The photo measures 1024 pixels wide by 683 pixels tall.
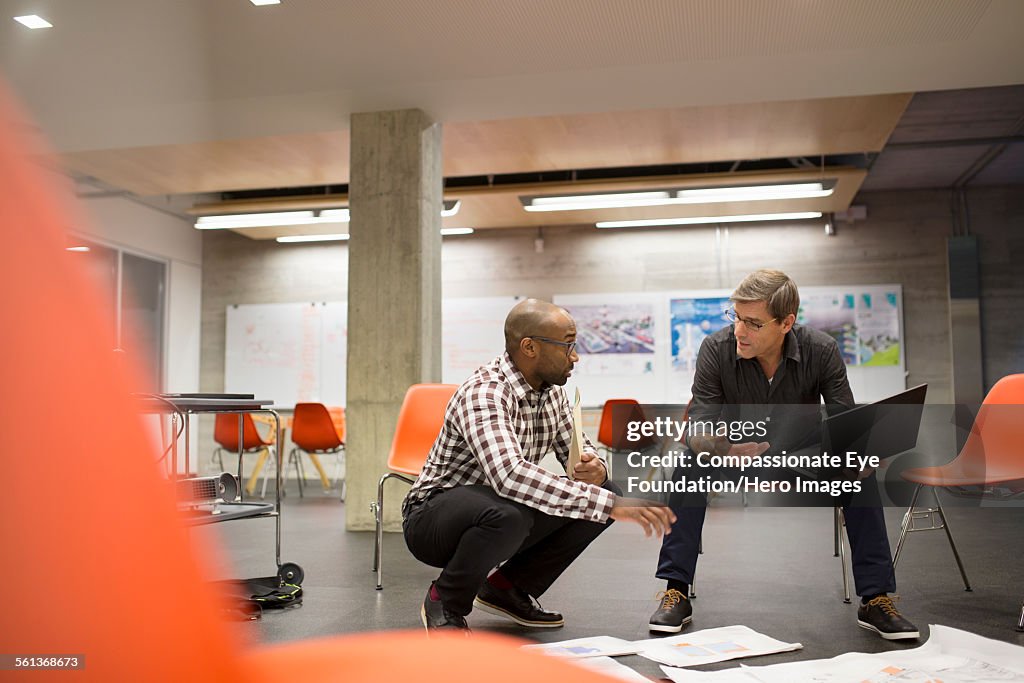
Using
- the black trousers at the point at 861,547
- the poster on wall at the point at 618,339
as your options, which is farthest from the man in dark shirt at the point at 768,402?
the poster on wall at the point at 618,339

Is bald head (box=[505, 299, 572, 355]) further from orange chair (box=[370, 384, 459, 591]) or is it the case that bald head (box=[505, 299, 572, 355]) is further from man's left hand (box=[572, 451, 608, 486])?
orange chair (box=[370, 384, 459, 591])

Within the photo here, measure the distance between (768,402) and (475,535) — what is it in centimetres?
118

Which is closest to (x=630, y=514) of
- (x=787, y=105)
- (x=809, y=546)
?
(x=809, y=546)

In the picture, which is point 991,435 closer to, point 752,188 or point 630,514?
point 630,514

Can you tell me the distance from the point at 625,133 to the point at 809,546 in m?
3.46

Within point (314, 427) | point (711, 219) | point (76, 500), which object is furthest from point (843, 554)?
point (711, 219)

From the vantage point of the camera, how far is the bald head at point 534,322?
98.2 inches

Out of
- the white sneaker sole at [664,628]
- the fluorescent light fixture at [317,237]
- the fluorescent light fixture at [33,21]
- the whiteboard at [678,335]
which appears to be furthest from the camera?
the fluorescent light fixture at [317,237]

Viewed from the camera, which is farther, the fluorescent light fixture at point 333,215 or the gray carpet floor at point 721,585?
the fluorescent light fixture at point 333,215

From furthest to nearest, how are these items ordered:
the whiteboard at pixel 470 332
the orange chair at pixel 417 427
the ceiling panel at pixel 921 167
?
the whiteboard at pixel 470 332 → the ceiling panel at pixel 921 167 → the orange chair at pixel 417 427

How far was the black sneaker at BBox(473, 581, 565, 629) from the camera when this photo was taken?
2695mm

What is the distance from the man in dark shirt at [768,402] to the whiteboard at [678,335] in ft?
20.3

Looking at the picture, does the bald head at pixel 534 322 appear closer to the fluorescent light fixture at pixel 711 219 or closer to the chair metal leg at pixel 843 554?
the chair metal leg at pixel 843 554

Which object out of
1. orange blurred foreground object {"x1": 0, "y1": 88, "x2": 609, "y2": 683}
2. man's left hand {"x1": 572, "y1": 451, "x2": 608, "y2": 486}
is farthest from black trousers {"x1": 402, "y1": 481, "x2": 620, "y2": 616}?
orange blurred foreground object {"x1": 0, "y1": 88, "x2": 609, "y2": 683}
